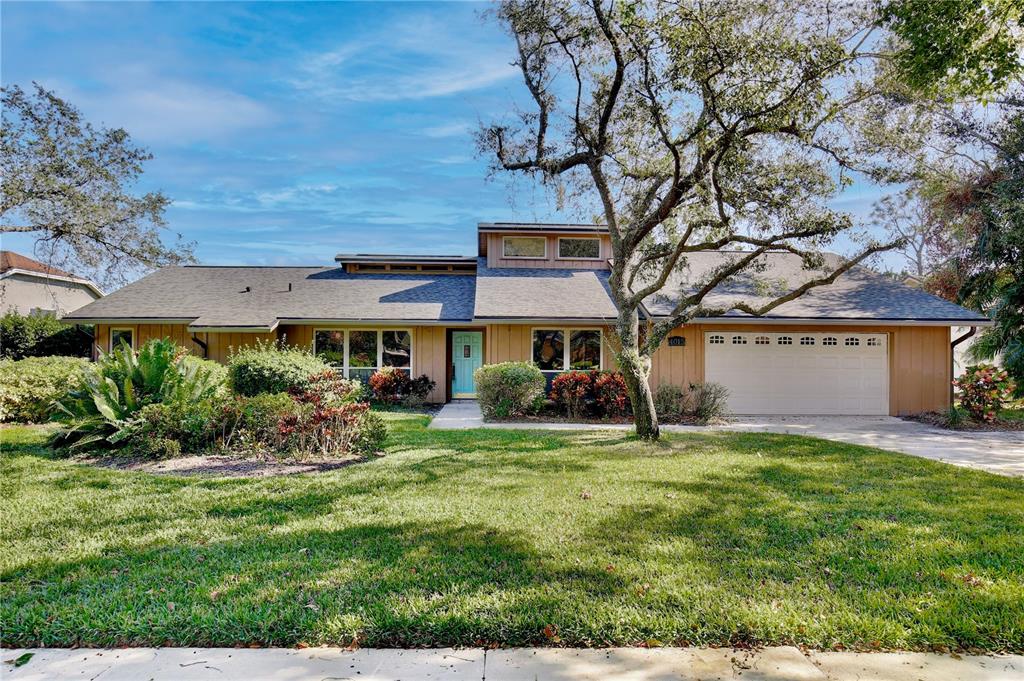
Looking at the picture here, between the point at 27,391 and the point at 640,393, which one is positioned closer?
the point at 640,393

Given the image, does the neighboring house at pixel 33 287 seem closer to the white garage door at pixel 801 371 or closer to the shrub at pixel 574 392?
the shrub at pixel 574 392

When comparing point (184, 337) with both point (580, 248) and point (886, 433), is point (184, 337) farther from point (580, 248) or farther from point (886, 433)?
point (886, 433)

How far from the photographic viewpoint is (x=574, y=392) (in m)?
12.6

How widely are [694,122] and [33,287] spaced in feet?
90.7

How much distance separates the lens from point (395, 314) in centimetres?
1551

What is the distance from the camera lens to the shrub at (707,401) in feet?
40.9

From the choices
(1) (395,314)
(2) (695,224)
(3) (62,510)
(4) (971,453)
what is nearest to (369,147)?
(1) (395,314)

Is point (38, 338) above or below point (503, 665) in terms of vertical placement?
above

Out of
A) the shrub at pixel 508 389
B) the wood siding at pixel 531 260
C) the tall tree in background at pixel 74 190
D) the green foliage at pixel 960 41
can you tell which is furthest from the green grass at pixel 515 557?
the wood siding at pixel 531 260

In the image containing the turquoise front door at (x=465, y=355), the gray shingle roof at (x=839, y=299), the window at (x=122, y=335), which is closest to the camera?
the gray shingle roof at (x=839, y=299)

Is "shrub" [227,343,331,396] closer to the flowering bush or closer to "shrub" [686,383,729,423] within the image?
the flowering bush

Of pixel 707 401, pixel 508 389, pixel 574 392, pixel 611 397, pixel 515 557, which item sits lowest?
pixel 515 557

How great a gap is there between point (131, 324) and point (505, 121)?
1315 centimetres

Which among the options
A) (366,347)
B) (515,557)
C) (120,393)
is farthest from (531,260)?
(515,557)
